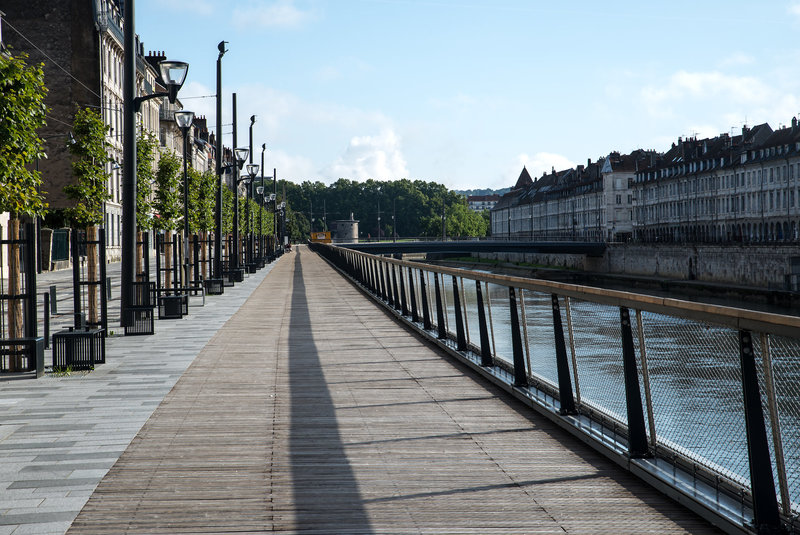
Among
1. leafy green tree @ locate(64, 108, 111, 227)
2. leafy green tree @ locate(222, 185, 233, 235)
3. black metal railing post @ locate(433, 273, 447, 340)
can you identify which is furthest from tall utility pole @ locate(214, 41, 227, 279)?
black metal railing post @ locate(433, 273, 447, 340)

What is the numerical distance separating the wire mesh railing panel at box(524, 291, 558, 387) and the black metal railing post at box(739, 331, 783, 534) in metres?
2.74

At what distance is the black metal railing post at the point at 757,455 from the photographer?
4246 millimetres

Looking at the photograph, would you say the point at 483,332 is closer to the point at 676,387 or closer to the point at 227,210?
the point at 676,387

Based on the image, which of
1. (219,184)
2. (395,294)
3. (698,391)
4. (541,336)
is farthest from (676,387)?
→ (219,184)

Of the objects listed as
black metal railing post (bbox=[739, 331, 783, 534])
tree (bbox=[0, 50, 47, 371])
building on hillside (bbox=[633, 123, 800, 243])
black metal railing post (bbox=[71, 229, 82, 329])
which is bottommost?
black metal railing post (bbox=[739, 331, 783, 534])

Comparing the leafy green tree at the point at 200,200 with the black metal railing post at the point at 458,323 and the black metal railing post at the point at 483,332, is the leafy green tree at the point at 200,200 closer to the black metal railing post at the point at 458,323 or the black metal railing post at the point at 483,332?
the black metal railing post at the point at 458,323

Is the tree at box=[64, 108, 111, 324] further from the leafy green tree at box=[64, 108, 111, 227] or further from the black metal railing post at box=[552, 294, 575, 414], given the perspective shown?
the black metal railing post at box=[552, 294, 575, 414]

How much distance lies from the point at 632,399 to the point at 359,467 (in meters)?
1.78

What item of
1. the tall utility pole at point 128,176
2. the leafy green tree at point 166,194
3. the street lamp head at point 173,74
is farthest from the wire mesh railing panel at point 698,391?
the leafy green tree at point 166,194

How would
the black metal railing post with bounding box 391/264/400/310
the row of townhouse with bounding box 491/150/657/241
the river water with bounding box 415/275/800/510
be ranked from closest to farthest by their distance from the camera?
1. the river water with bounding box 415/275/800/510
2. the black metal railing post with bounding box 391/264/400/310
3. the row of townhouse with bounding box 491/150/657/241

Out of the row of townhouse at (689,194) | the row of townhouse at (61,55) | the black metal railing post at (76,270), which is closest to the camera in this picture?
the black metal railing post at (76,270)

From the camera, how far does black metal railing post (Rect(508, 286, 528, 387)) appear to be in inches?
343

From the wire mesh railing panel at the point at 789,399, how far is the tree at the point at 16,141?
858cm

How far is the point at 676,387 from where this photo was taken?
5168mm
